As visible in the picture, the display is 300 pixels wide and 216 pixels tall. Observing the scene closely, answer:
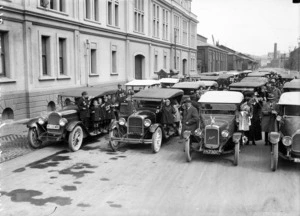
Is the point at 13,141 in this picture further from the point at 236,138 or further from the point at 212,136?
the point at 236,138

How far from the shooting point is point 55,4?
19.2 m

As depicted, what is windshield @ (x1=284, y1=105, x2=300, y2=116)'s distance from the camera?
9883 mm

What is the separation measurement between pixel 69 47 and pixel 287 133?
14.7 metres

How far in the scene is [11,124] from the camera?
15453mm

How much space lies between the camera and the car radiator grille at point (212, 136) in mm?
9695

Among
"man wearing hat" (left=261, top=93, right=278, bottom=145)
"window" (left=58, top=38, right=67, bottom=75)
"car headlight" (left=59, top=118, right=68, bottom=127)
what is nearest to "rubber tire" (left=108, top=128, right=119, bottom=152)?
"car headlight" (left=59, top=118, right=68, bottom=127)

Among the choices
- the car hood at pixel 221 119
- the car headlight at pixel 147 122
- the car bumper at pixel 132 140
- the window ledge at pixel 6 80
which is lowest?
the car bumper at pixel 132 140

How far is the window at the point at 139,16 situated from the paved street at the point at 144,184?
21.7 m

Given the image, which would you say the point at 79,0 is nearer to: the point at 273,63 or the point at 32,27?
the point at 32,27

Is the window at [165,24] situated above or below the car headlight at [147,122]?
above

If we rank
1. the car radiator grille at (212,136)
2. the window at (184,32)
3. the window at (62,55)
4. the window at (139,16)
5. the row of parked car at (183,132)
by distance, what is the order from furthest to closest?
the window at (184,32) → the window at (139,16) → the window at (62,55) → the car radiator grille at (212,136) → the row of parked car at (183,132)

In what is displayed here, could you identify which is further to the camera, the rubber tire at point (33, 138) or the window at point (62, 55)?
the window at point (62, 55)

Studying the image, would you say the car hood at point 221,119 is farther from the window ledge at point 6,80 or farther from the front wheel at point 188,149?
the window ledge at point 6,80

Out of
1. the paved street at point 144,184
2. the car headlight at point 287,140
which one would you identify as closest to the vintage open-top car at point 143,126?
the paved street at point 144,184
